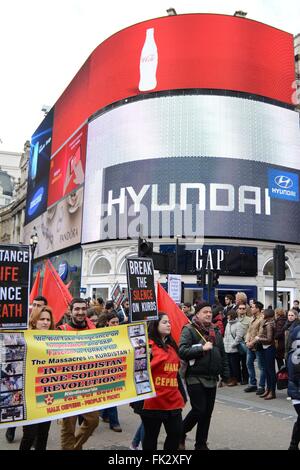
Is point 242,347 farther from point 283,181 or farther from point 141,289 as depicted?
point 283,181

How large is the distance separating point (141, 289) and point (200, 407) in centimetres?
159

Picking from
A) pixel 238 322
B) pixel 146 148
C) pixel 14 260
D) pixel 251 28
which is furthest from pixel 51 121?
pixel 14 260

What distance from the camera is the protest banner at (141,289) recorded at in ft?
18.5

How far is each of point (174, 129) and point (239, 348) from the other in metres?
26.6

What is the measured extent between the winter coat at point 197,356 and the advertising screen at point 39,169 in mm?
47766

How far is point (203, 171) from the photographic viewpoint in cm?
3475

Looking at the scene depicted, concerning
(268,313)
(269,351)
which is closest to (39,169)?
(268,313)

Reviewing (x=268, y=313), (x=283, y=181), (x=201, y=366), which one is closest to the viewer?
(x=201, y=366)

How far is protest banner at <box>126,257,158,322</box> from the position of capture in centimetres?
565

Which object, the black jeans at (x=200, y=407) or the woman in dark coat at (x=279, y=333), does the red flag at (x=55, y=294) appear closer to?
the black jeans at (x=200, y=407)

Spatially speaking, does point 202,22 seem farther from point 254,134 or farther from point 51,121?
point 51,121

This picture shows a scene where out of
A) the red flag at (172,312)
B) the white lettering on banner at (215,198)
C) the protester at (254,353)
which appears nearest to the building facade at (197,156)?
the white lettering on banner at (215,198)

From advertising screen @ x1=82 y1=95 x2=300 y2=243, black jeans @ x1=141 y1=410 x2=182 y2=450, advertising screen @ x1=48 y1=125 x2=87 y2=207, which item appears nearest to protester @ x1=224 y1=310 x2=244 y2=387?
black jeans @ x1=141 y1=410 x2=182 y2=450

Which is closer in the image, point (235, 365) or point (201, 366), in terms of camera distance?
point (201, 366)
